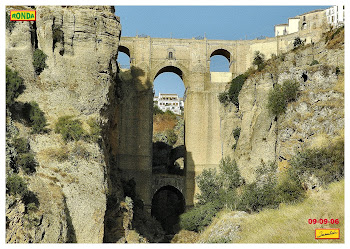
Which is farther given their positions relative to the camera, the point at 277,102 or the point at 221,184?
the point at 221,184

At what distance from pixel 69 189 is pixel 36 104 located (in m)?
4.86

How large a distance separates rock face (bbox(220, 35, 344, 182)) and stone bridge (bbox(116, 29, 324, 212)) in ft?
5.56

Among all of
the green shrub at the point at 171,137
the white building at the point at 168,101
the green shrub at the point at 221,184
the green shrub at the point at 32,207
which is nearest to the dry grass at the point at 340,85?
the green shrub at the point at 221,184

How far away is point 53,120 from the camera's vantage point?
26.1m

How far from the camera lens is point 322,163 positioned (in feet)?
90.1

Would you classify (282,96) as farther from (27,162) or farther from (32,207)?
(32,207)

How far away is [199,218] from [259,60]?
14.4 metres

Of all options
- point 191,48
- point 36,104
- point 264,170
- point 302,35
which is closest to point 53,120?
point 36,104

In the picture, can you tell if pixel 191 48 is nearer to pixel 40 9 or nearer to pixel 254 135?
pixel 254 135

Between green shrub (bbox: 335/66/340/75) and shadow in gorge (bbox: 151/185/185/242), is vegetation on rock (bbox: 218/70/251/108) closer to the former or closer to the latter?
shadow in gorge (bbox: 151/185/185/242)

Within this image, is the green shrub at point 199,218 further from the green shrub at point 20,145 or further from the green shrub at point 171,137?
the green shrub at point 171,137

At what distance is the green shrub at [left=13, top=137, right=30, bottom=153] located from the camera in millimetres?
23286

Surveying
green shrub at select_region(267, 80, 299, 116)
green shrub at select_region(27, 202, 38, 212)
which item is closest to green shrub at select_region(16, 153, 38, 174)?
green shrub at select_region(27, 202, 38, 212)

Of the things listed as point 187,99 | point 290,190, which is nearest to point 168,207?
point 187,99
